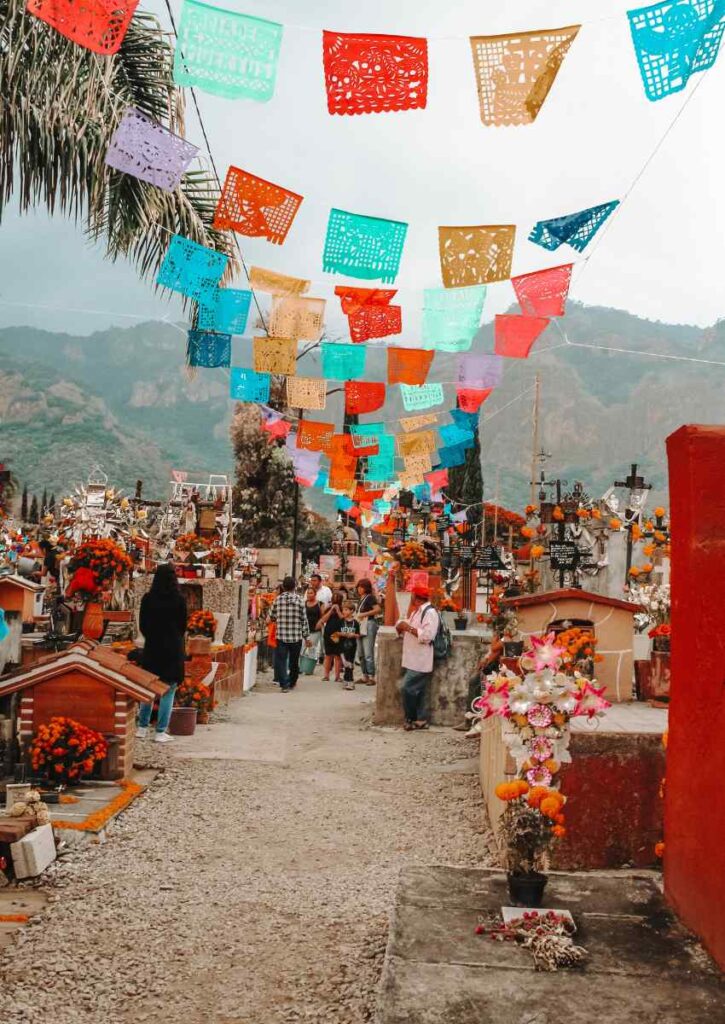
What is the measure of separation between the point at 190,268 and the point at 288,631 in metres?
6.40

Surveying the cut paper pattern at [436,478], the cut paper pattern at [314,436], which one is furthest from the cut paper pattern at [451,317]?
the cut paper pattern at [436,478]

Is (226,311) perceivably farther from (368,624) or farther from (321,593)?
(321,593)

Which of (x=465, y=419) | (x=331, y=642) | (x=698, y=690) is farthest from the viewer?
(x=331, y=642)

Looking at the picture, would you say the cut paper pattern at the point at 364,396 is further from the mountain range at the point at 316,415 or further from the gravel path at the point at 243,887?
the mountain range at the point at 316,415

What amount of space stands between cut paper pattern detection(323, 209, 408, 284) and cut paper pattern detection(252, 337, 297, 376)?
285 cm

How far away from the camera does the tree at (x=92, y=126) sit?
7934 millimetres

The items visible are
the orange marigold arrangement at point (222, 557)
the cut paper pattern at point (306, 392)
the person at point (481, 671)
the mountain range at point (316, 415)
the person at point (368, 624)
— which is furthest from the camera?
the mountain range at point (316, 415)

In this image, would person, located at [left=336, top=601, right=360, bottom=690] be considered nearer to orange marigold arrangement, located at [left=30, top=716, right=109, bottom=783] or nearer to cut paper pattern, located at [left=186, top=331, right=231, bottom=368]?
cut paper pattern, located at [left=186, top=331, right=231, bottom=368]

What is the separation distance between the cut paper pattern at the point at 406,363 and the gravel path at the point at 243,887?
484 centimetres

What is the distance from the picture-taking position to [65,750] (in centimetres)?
707

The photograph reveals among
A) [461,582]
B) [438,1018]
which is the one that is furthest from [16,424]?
[438,1018]

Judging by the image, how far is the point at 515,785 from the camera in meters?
4.12

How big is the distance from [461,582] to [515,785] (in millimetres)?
11430

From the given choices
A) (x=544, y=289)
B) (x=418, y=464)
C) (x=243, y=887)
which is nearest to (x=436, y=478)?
(x=418, y=464)
